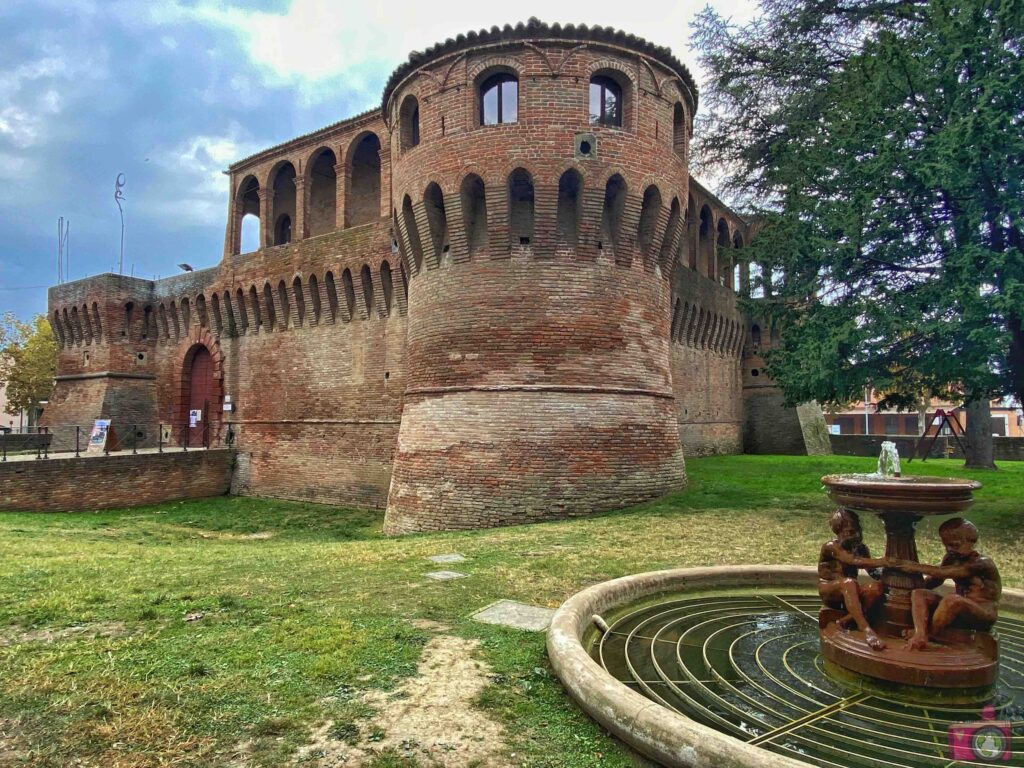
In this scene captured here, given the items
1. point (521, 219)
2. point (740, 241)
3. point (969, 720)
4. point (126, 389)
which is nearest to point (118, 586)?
point (969, 720)

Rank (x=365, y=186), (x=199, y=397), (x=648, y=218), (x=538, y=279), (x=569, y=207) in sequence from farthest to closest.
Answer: (x=199, y=397) → (x=365, y=186) → (x=648, y=218) → (x=569, y=207) → (x=538, y=279)

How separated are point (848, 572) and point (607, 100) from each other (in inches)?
483

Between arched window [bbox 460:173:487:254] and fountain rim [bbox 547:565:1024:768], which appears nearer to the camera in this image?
fountain rim [bbox 547:565:1024:768]

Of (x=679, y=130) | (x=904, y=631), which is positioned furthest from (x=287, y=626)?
(x=679, y=130)

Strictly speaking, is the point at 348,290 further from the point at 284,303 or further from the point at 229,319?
the point at 229,319

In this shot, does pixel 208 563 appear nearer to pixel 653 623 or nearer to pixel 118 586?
pixel 118 586

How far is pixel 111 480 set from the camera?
20.4m

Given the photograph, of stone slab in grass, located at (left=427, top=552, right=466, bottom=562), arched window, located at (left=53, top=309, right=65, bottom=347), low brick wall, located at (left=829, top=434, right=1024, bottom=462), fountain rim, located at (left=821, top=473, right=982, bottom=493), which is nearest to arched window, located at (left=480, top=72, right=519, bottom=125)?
stone slab in grass, located at (left=427, top=552, right=466, bottom=562)

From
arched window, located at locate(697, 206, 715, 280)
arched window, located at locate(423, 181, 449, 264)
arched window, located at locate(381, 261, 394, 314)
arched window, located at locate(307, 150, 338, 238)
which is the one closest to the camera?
arched window, located at locate(423, 181, 449, 264)

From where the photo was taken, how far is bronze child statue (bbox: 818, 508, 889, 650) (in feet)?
14.1

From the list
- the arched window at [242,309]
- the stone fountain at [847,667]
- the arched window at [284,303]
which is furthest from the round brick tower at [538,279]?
the arched window at [242,309]

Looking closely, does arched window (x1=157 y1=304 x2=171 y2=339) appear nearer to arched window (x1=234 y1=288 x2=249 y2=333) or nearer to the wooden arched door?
the wooden arched door

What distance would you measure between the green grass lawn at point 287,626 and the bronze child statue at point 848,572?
1.96 meters

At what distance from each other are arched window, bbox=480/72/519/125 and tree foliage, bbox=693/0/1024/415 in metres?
5.52
